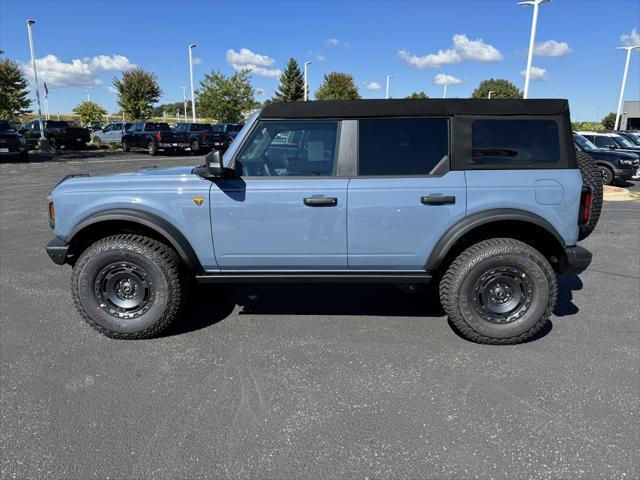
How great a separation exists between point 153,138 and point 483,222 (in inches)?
914

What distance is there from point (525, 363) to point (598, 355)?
0.62 m

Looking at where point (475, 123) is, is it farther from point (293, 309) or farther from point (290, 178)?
point (293, 309)

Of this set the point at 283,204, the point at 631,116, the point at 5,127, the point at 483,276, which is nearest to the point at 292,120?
the point at 283,204

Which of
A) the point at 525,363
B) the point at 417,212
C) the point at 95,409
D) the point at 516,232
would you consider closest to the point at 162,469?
the point at 95,409

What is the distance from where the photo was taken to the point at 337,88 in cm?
6081

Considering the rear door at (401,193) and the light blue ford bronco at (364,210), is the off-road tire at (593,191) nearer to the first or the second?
the light blue ford bronco at (364,210)

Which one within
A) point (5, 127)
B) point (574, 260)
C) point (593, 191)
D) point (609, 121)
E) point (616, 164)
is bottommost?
point (574, 260)

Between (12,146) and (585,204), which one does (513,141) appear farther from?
(12,146)

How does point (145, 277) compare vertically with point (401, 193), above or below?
below

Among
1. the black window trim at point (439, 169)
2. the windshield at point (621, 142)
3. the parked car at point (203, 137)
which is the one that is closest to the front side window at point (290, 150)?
the black window trim at point (439, 169)

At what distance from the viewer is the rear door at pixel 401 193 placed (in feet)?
11.0

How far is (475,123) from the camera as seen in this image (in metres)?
3.43

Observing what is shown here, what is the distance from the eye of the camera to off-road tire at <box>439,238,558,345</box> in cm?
342

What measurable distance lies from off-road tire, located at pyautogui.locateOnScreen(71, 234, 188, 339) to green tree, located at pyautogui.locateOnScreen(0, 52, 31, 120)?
2878 cm
